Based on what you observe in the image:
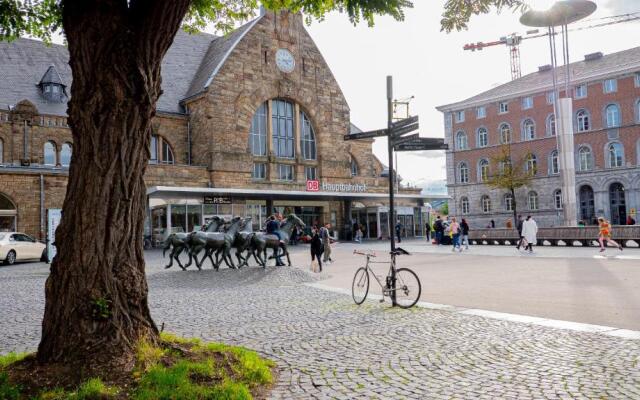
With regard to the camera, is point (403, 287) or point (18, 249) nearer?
point (403, 287)

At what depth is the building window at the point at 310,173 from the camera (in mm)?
46719

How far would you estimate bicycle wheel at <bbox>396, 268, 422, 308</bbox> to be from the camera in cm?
906

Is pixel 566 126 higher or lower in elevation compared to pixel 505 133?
lower

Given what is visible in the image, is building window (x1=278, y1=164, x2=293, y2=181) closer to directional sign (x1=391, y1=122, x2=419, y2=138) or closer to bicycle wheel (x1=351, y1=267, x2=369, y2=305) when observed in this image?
bicycle wheel (x1=351, y1=267, x2=369, y2=305)

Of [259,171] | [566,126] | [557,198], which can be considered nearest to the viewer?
[566,126]

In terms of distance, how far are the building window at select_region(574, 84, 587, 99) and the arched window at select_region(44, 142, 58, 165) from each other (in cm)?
4983

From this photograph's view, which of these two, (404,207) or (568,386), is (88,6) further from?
(404,207)

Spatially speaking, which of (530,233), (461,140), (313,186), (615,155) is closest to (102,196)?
(530,233)

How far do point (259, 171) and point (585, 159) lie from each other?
115 feet

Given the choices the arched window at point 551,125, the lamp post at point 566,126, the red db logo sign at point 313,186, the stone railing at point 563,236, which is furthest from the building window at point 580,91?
the red db logo sign at point 313,186

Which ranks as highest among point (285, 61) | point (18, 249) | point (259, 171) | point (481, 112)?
point (285, 61)

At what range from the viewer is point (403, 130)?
9555mm

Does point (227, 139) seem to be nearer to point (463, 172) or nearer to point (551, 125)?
point (463, 172)

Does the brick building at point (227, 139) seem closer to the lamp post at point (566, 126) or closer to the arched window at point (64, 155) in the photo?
the arched window at point (64, 155)
